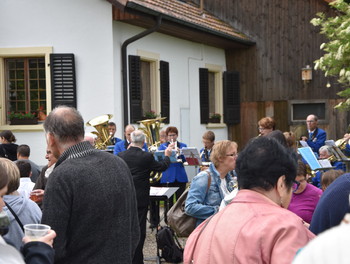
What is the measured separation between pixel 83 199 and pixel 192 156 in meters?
7.90

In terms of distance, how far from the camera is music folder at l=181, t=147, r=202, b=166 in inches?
456

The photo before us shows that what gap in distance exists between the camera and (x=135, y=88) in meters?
15.7

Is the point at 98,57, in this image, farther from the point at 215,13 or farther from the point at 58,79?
the point at 215,13

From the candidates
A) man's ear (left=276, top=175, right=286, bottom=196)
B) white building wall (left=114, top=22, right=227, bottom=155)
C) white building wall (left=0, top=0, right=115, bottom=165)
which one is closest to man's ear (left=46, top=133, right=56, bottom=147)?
man's ear (left=276, top=175, right=286, bottom=196)

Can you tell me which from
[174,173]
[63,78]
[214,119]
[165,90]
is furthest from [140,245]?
[214,119]

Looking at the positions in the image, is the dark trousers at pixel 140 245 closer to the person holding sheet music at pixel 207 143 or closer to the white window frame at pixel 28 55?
the person holding sheet music at pixel 207 143

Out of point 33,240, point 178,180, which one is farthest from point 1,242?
point 178,180

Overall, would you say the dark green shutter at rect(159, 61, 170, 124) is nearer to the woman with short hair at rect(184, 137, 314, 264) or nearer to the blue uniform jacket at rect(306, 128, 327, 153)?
the blue uniform jacket at rect(306, 128, 327, 153)

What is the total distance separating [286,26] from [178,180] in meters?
9.73

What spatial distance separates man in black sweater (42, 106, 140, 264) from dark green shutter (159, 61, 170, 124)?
13127 mm

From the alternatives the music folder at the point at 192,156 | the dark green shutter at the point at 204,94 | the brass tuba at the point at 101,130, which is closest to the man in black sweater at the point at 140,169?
the music folder at the point at 192,156

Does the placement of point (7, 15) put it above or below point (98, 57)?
above

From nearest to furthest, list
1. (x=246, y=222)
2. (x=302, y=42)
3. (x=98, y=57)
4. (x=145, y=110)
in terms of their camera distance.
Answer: (x=246, y=222) → (x=98, y=57) → (x=145, y=110) → (x=302, y=42)

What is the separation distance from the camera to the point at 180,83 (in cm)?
1850
